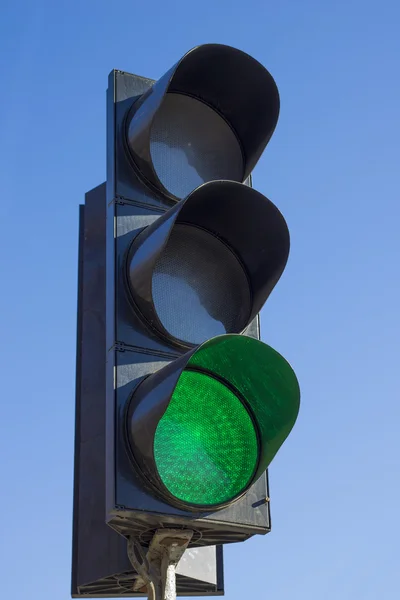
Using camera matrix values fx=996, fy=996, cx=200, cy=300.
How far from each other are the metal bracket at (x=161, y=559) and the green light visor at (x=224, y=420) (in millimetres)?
231

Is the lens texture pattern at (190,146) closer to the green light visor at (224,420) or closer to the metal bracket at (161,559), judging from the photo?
the green light visor at (224,420)

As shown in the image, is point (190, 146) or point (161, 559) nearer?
point (161, 559)

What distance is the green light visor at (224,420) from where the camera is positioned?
4.02 m

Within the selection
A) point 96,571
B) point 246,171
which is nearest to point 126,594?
point 96,571

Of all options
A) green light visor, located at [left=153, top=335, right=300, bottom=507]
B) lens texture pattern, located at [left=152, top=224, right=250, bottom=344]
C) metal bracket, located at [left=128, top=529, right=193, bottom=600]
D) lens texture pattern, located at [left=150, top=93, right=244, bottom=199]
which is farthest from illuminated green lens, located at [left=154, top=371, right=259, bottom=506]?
lens texture pattern, located at [left=150, top=93, right=244, bottom=199]

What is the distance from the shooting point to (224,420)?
4.22 metres

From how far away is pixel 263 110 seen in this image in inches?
200

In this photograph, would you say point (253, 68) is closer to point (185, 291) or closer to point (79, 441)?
point (185, 291)

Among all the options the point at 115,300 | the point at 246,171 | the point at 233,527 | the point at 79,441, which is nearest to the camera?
the point at 233,527

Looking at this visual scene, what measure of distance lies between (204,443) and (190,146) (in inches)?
66.1

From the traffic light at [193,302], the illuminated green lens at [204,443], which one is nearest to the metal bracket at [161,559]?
the traffic light at [193,302]

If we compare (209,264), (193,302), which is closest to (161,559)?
(193,302)

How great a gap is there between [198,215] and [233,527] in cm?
143

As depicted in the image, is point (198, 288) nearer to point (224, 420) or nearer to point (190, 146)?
point (224, 420)
